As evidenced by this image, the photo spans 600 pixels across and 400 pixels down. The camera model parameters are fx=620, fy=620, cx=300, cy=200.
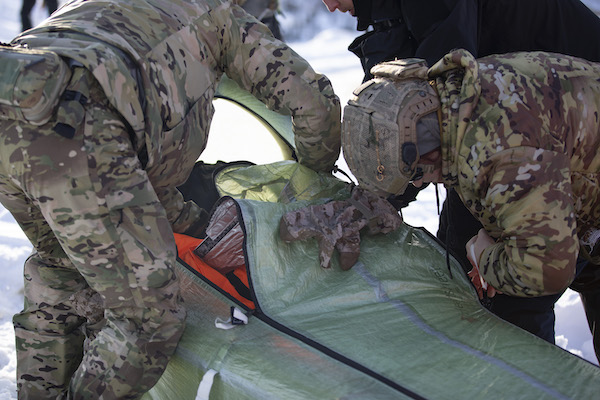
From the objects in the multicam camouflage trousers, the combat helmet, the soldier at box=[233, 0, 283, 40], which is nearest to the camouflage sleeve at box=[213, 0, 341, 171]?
the combat helmet

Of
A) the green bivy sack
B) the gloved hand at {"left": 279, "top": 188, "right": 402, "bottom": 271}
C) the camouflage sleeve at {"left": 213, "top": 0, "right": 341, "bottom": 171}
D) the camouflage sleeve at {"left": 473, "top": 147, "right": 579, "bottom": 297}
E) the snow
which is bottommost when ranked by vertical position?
the snow

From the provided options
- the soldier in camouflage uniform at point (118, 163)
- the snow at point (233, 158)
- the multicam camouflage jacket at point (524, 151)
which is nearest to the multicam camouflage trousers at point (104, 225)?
the soldier in camouflage uniform at point (118, 163)

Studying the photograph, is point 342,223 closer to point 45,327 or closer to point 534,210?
point 534,210

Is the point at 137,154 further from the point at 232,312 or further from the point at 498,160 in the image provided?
the point at 498,160

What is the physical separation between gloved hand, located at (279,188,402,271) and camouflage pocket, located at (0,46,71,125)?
850 millimetres

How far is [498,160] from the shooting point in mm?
1703

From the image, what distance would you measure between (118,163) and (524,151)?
1101 millimetres

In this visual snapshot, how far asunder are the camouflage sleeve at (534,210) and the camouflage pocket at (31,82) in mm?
1158

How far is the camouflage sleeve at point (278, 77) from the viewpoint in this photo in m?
2.11

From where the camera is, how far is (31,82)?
1.53 metres

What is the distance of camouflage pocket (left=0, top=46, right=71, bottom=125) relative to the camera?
1533 millimetres

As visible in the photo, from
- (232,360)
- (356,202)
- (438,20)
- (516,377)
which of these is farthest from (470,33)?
(232,360)

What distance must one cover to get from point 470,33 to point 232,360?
1.56 metres

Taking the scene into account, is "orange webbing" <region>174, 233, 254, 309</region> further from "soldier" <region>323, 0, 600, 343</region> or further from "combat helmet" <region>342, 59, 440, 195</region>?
"soldier" <region>323, 0, 600, 343</region>
